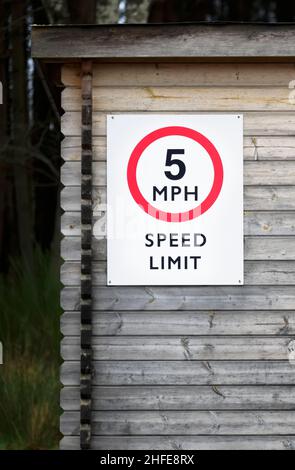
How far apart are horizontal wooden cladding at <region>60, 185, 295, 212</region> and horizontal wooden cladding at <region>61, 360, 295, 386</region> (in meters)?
1.01

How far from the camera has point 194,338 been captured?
21.1ft

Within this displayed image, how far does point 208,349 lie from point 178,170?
1.17 m

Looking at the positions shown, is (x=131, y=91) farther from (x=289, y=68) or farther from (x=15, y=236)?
(x=15, y=236)

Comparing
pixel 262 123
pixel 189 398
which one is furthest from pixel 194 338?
pixel 262 123

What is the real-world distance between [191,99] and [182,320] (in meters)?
1.43

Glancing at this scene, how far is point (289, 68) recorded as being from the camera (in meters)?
6.51

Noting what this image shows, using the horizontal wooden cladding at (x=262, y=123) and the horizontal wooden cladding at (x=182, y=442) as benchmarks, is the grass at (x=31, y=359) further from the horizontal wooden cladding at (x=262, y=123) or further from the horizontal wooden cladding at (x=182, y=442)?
the horizontal wooden cladding at (x=262, y=123)

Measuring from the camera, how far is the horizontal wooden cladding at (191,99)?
21.2 ft

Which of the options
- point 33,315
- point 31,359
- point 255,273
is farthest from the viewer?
point 33,315

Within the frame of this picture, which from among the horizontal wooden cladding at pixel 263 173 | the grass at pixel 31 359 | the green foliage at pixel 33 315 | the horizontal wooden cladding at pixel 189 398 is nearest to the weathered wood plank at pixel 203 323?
the horizontal wooden cladding at pixel 189 398

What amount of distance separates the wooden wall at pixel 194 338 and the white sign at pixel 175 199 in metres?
0.07

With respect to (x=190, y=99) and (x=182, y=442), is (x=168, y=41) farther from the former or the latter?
(x=182, y=442)

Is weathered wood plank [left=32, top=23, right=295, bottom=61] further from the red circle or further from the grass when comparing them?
the grass
